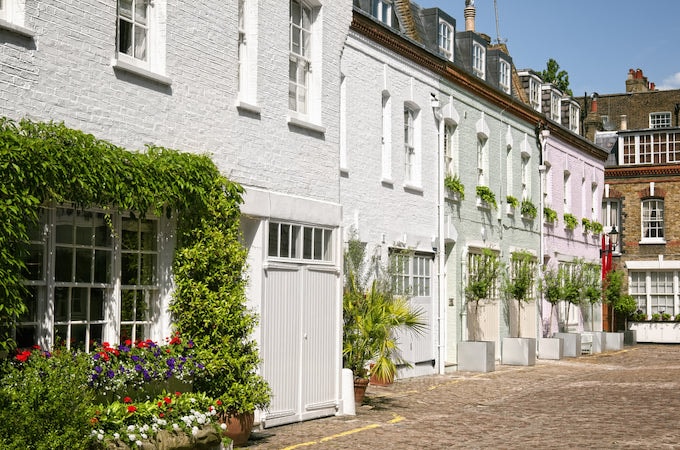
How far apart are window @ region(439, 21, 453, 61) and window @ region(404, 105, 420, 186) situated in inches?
124

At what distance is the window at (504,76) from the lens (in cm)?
2840

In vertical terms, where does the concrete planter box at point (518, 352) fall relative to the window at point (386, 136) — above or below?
below

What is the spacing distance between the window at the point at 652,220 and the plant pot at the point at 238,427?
33.4 metres

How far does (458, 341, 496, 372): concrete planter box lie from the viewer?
75.3ft

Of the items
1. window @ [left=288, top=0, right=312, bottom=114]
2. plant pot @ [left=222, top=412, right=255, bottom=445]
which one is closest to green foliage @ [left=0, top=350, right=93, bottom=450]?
plant pot @ [left=222, top=412, right=255, bottom=445]

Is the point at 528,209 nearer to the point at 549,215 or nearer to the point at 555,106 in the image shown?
the point at 549,215

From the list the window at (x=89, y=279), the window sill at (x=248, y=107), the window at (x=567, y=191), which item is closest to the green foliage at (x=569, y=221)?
the window at (x=567, y=191)

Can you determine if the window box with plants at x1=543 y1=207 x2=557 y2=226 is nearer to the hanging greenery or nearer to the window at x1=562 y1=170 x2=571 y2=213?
the window at x1=562 y1=170 x2=571 y2=213

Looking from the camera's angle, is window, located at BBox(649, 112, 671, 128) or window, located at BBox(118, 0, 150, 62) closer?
window, located at BBox(118, 0, 150, 62)

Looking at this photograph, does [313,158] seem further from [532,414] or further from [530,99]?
[530,99]

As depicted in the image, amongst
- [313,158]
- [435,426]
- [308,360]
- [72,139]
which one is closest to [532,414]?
[435,426]

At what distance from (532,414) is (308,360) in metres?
3.84

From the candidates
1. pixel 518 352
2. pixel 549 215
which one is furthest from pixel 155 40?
pixel 549 215

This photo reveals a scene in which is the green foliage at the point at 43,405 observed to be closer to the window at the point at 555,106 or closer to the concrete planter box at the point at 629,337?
the window at the point at 555,106
